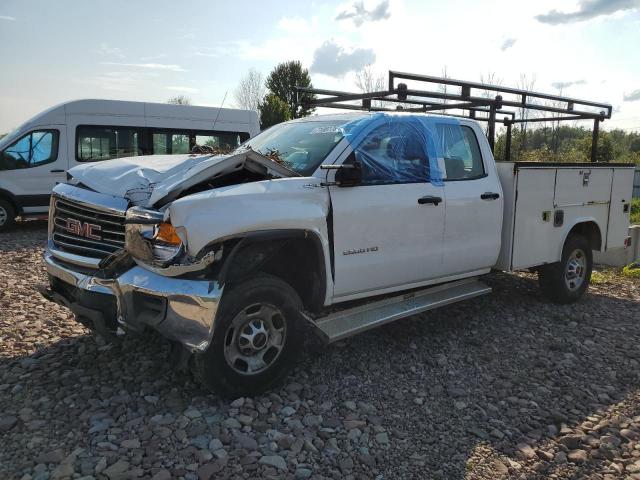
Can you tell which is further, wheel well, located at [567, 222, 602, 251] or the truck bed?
wheel well, located at [567, 222, 602, 251]

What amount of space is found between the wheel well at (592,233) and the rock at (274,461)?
483 centimetres

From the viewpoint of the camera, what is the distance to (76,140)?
11.2 metres

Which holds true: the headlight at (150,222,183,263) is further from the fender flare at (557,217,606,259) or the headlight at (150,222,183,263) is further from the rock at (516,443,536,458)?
the fender flare at (557,217,606,259)

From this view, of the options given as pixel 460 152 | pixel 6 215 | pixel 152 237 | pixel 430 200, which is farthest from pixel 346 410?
pixel 6 215

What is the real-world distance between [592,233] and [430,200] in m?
3.09

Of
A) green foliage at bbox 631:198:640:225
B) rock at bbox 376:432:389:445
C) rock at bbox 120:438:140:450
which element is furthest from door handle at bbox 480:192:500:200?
green foliage at bbox 631:198:640:225

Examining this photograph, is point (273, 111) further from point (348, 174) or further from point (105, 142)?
point (348, 174)

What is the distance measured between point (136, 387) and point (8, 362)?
1.13 m

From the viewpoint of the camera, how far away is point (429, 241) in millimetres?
4555

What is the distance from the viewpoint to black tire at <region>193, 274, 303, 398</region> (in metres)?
3.33

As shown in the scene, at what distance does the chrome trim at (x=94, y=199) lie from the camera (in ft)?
11.5

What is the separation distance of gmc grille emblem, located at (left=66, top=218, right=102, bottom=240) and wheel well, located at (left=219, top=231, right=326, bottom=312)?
1.01 meters

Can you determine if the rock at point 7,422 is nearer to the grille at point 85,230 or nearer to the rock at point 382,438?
the grille at point 85,230

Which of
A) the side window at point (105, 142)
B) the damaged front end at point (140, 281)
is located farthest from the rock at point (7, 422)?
the side window at point (105, 142)
